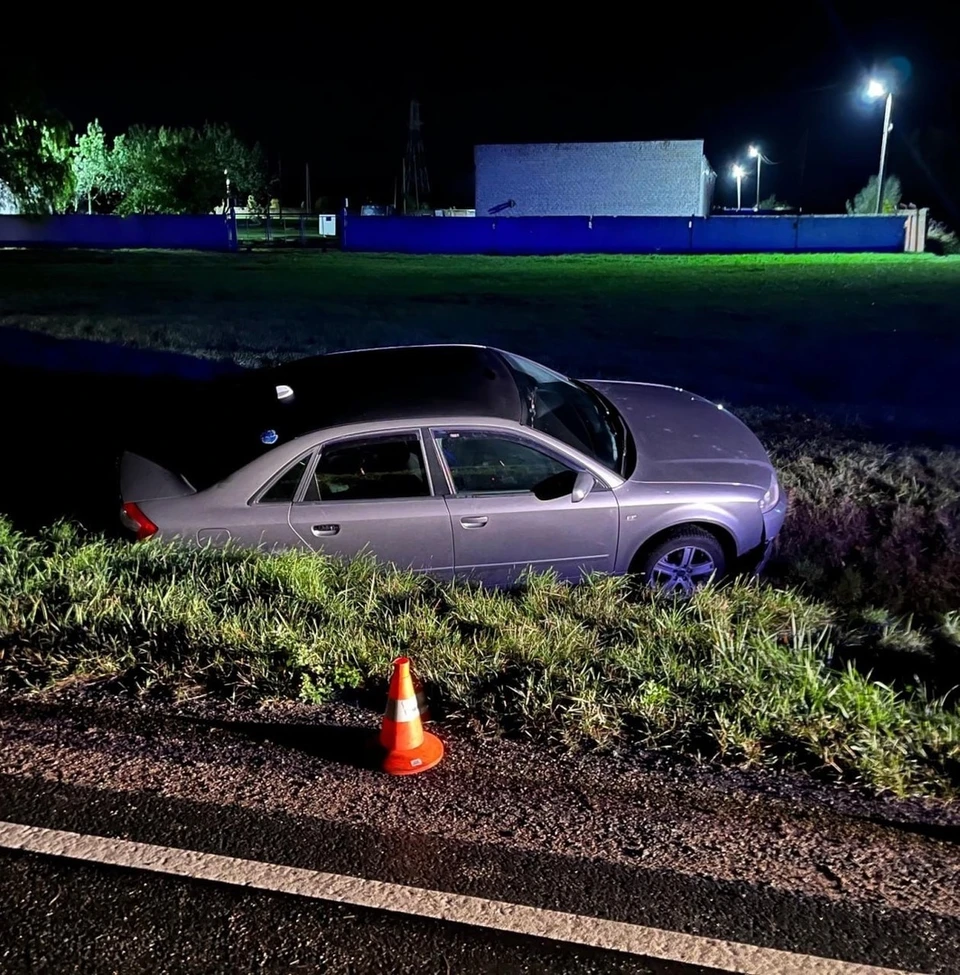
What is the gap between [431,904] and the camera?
3217 millimetres

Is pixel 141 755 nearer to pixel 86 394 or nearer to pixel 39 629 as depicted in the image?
pixel 39 629

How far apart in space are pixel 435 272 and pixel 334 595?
28.1 metres

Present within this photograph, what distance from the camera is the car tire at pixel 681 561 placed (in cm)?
603

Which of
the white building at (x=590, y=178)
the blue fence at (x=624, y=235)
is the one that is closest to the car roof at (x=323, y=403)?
the blue fence at (x=624, y=235)

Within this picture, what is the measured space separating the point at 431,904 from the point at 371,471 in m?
3.05

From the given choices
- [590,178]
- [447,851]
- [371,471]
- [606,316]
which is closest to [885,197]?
[590,178]

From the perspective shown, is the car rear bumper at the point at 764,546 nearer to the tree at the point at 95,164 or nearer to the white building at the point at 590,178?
the white building at the point at 590,178

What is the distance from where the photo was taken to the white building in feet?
201

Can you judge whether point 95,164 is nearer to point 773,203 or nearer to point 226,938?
point 773,203

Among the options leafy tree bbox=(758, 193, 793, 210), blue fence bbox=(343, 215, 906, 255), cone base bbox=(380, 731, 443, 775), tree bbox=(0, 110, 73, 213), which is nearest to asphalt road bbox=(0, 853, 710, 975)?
cone base bbox=(380, 731, 443, 775)

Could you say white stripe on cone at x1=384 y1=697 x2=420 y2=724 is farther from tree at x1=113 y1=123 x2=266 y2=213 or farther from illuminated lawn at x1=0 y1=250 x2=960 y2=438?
tree at x1=113 y1=123 x2=266 y2=213

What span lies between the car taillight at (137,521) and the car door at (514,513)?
1673mm

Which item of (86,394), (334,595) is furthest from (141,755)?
(86,394)

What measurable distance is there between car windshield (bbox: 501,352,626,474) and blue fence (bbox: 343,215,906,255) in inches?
1503
